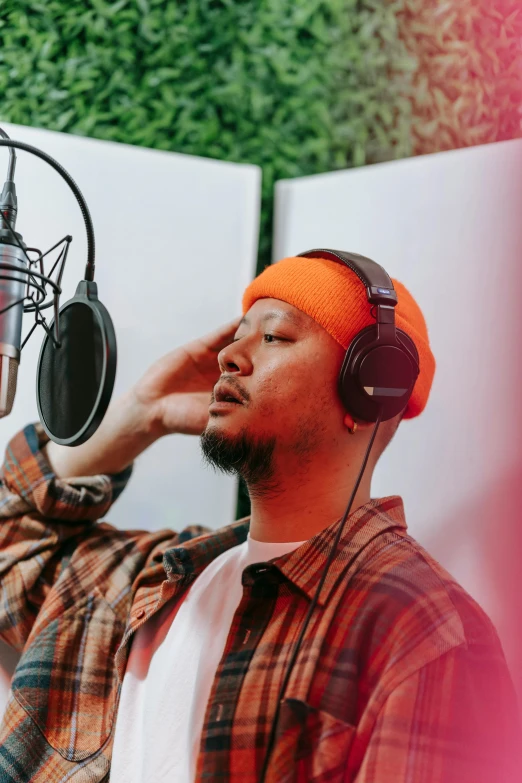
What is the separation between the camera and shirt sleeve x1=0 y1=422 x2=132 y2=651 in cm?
121

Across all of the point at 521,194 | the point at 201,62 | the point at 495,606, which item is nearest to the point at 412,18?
the point at 201,62

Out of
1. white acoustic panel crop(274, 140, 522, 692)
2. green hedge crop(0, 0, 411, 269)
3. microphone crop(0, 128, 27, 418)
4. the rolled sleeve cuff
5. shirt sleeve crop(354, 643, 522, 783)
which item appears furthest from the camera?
green hedge crop(0, 0, 411, 269)

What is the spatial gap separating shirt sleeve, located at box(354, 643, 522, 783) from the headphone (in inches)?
6.1

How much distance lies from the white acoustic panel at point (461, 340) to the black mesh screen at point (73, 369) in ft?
1.61

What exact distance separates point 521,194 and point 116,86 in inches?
29.6

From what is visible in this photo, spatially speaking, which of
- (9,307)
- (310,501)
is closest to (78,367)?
(9,307)

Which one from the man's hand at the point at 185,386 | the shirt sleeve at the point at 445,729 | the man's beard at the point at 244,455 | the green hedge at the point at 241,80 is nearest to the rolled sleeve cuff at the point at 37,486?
the man's hand at the point at 185,386

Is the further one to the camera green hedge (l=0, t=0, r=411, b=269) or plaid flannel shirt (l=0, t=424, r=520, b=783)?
green hedge (l=0, t=0, r=411, b=269)

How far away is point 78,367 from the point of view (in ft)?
3.34

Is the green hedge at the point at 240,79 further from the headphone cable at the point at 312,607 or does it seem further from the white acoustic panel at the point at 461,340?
the headphone cable at the point at 312,607

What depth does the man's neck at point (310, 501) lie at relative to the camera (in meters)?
1.03

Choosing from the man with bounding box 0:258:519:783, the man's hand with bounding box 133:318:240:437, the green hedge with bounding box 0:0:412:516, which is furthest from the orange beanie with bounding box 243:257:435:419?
the green hedge with bounding box 0:0:412:516

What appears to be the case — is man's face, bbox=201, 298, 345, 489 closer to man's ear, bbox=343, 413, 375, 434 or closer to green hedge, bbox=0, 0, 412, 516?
man's ear, bbox=343, 413, 375, 434

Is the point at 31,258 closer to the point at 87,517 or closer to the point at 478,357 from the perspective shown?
the point at 87,517
